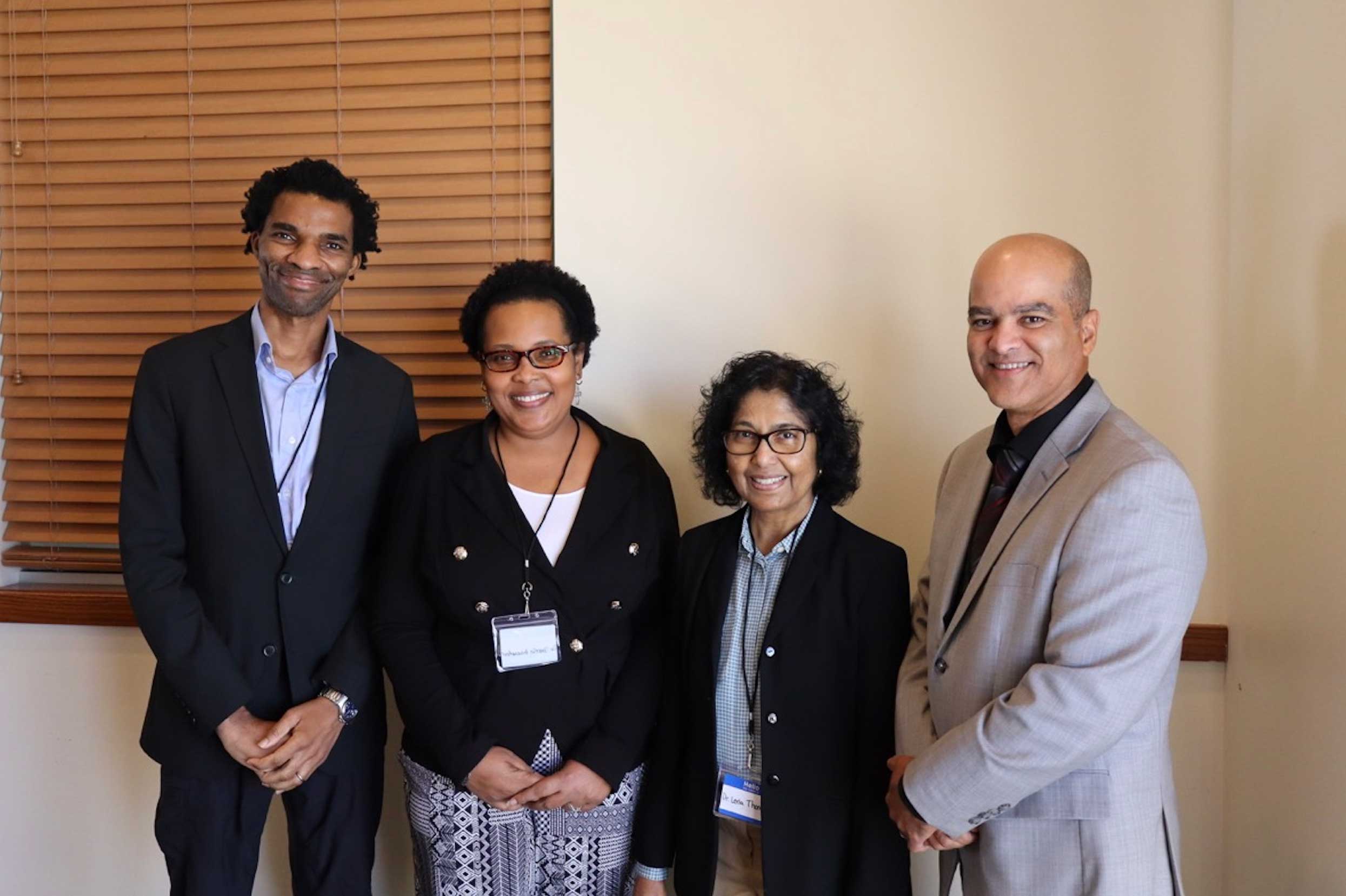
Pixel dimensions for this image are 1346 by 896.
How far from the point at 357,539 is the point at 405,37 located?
4.62 feet

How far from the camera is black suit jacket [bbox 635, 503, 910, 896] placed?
172 centimetres

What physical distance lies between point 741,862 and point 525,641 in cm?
62

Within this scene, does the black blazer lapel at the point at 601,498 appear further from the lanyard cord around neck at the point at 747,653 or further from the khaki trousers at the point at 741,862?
the khaki trousers at the point at 741,862

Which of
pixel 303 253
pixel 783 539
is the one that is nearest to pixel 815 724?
pixel 783 539

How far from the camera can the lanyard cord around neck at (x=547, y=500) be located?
190 centimetres

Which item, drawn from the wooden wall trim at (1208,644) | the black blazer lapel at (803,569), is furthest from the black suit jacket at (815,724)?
the wooden wall trim at (1208,644)

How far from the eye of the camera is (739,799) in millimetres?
1799

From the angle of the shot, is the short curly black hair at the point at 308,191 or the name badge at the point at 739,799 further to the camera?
the short curly black hair at the point at 308,191

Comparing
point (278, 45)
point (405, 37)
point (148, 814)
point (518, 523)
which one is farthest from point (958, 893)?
point (278, 45)

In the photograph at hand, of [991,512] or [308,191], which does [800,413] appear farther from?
[308,191]

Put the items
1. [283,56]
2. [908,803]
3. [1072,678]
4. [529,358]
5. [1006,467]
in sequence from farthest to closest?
[283,56] → [529,358] → [1006,467] → [908,803] → [1072,678]

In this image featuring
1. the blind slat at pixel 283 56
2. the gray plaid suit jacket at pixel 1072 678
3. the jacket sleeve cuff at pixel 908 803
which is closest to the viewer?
the gray plaid suit jacket at pixel 1072 678

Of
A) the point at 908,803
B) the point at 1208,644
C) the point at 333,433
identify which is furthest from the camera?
the point at 1208,644

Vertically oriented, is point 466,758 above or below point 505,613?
below
